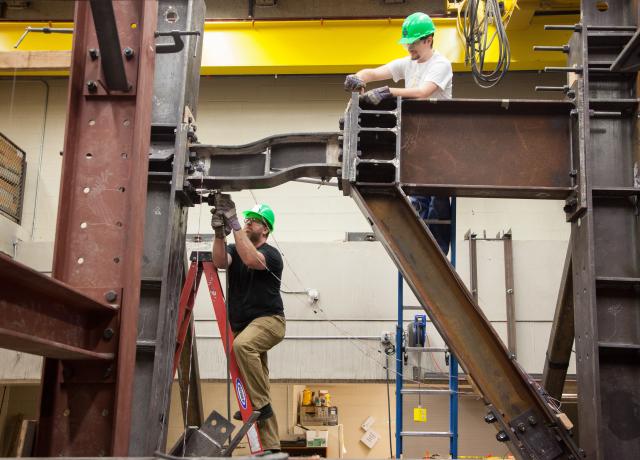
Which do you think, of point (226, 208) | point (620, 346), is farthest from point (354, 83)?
point (620, 346)

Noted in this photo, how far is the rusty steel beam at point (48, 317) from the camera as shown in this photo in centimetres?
263

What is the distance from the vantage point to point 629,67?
14.7ft

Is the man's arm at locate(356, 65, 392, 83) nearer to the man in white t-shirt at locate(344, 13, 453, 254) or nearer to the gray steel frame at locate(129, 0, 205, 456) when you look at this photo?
the man in white t-shirt at locate(344, 13, 453, 254)

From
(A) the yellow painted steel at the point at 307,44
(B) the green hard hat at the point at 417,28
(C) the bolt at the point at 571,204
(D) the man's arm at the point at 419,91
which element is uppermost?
(A) the yellow painted steel at the point at 307,44

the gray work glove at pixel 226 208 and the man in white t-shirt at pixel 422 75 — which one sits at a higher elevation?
the man in white t-shirt at pixel 422 75

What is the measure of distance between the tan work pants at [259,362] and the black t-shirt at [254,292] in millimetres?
109

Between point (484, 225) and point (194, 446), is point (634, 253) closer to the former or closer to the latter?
point (194, 446)

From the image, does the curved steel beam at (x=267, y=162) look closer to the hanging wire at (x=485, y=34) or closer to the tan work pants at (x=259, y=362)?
the tan work pants at (x=259, y=362)

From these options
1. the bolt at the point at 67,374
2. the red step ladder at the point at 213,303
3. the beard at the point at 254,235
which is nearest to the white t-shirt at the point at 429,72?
the beard at the point at 254,235

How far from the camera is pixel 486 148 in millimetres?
5012

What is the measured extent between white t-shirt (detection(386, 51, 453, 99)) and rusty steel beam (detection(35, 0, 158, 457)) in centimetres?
257

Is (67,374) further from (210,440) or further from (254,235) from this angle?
(254,235)

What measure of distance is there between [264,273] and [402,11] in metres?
6.66

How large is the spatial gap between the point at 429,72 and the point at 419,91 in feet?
1.11
